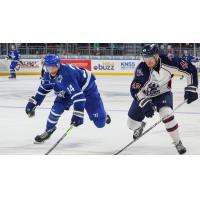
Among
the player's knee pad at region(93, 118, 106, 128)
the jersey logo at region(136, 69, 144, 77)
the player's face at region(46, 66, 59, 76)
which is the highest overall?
the player's face at region(46, 66, 59, 76)

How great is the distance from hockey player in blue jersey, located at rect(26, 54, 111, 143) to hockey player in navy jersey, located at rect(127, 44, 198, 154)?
16.6 inches

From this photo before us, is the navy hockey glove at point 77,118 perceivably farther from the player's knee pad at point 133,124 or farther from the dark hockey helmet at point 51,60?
the player's knee pad at point 133,124

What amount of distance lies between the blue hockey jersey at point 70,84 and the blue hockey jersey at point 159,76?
0.42m

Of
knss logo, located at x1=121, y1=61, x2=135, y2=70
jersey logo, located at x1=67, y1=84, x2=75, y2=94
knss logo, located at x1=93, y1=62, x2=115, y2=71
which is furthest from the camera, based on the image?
knss logo, located at x1=93, y1=62, x2=115, y2=71

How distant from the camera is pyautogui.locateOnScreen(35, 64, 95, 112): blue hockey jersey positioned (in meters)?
3.62

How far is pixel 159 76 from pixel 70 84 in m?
0.67

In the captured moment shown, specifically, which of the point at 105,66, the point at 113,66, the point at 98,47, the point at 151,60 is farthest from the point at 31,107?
the point at 113,66

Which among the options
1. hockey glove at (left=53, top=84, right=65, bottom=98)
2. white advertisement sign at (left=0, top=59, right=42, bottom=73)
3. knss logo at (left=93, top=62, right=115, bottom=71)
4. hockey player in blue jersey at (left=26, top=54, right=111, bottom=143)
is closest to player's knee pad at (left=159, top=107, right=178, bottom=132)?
hockey player in blue jersey at (left=26, top=54, right=111, bottom=143)

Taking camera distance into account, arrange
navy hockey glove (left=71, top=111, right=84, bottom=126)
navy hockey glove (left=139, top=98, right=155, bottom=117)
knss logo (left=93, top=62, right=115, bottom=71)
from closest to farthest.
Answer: navy hockey glove (left=71, top=111, right=84, bottom=126)
navy hockey glove (left=139, top=98, right=155, bottom=117)
knss logo (left=93, top=62, right=115, bottom=71)

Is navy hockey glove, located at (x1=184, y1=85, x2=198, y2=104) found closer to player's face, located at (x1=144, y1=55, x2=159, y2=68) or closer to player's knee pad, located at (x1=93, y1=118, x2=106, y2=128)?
player's face, located at (x1=144, y1=55, x2=159, y2=68)

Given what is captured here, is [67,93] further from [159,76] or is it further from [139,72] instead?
[159,76]

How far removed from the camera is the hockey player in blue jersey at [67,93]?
3.62 metres

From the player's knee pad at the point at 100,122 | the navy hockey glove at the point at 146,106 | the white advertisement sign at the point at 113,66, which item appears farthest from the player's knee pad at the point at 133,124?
the white advertisement sign at the point at 113,66
